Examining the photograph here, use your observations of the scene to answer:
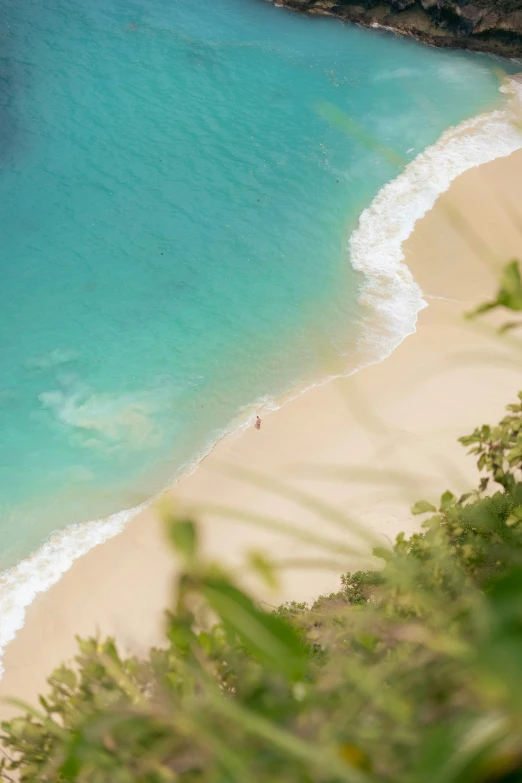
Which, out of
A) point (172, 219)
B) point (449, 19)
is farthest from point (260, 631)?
point (449, 19)

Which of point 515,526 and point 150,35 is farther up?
point 150,35

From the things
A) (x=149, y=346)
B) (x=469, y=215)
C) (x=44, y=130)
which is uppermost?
(x=469, y=215)

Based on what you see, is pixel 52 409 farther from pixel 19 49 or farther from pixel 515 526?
pixel 19 49

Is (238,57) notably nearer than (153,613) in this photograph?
No

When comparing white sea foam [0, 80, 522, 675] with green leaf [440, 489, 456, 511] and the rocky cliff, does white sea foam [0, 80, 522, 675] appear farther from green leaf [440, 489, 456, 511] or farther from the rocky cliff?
green leaf [440, 489, 456, 511]

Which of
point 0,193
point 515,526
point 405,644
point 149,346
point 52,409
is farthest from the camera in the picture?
point 0,193

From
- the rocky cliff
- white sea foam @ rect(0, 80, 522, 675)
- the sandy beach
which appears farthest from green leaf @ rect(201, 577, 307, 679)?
the rocky cliff

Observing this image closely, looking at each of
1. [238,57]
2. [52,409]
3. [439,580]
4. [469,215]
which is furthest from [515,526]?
[238,57]

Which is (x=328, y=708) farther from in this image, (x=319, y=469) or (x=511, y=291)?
(x=319, y=469)
